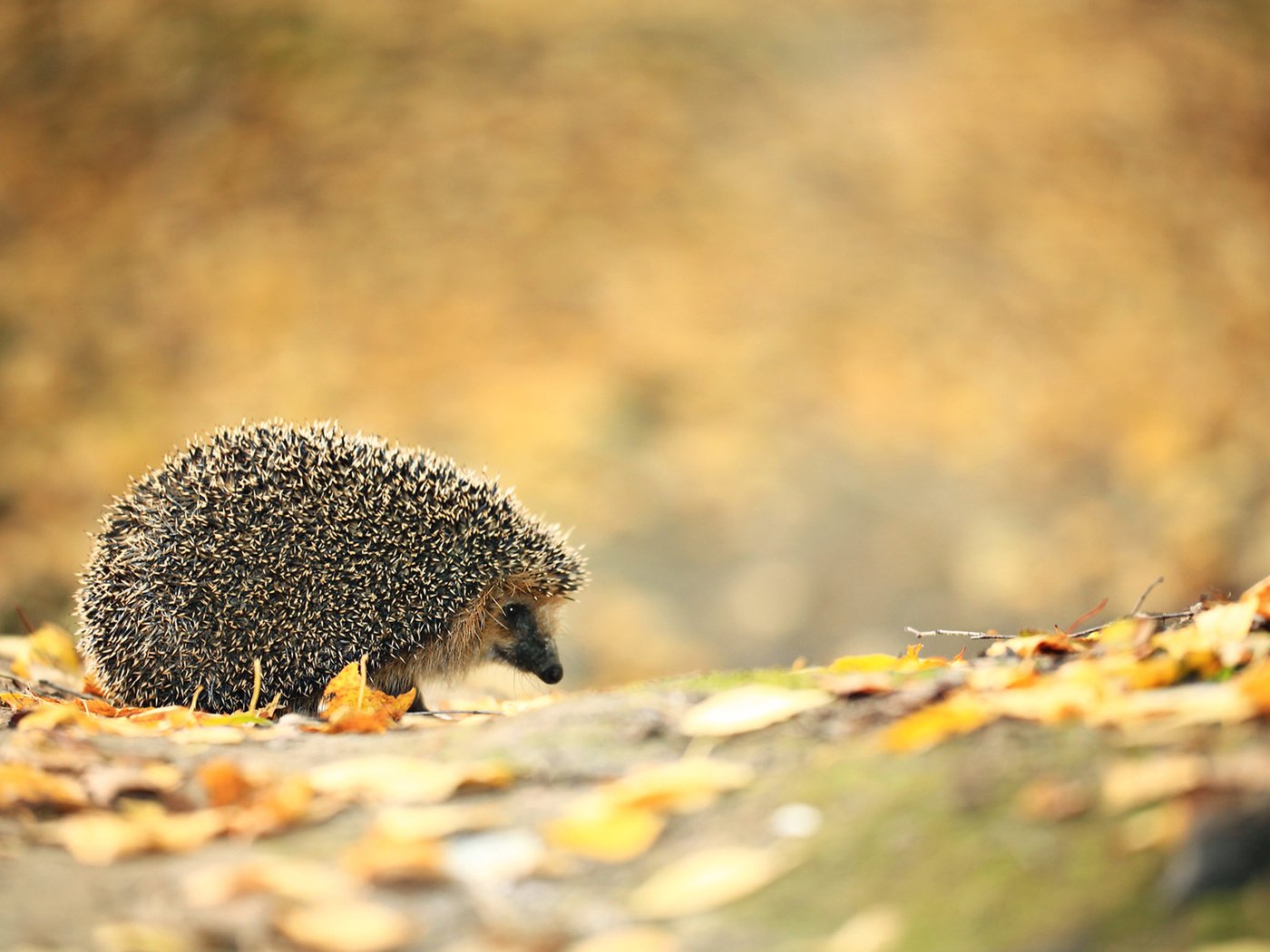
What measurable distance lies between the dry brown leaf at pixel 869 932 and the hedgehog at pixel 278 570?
123 inches

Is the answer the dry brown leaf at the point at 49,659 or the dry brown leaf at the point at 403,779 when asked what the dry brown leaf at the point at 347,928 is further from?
the dry brown leaf at the point at 49,659

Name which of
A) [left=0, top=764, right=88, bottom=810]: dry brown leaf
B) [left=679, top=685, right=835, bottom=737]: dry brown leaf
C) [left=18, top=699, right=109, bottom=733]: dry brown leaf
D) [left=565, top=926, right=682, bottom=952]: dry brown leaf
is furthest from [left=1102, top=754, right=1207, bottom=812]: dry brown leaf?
[left=18, top=699, right=109, bottom=733]: dry brown leaf

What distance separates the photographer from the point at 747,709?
2746 millimetres

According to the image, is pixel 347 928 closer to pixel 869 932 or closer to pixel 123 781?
pixel 869 932

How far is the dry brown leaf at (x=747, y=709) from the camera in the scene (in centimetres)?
269

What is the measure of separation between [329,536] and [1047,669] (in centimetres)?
271

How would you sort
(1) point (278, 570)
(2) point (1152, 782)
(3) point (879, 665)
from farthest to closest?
(1) point (278, 570)
(3) point (879, 665)
(2) point (1152, 782)

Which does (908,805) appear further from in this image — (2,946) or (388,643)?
(388,643)

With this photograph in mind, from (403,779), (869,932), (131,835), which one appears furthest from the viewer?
(403,779)

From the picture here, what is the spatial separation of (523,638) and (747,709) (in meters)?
2.75

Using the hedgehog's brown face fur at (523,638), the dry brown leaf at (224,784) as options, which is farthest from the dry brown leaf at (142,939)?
the hedgehog's brown face fur at (523,638)

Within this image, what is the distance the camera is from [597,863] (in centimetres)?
216

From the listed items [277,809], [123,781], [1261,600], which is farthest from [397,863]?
[1261,600]

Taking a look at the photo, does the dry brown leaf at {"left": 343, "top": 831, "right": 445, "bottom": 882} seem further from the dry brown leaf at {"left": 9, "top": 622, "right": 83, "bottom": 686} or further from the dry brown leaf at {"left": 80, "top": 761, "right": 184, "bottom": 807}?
the dry brown leaf at {"left": 9, "top": 622, "right": 83, "bottom": 686}
